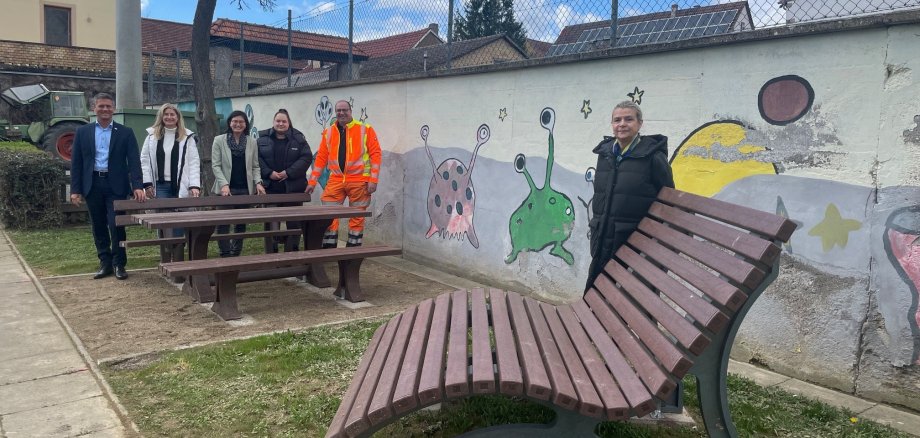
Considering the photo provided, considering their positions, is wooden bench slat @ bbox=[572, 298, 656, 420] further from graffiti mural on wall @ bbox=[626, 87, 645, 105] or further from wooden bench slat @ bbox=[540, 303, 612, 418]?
graffiti mural on wall @ bbox=[626, 87, 645, 105]

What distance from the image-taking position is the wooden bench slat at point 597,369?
2.13 m

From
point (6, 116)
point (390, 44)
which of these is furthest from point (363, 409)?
point (6, 116)

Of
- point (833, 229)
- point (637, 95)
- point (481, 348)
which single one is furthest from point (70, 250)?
point (833, 229)

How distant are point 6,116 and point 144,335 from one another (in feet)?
70.8

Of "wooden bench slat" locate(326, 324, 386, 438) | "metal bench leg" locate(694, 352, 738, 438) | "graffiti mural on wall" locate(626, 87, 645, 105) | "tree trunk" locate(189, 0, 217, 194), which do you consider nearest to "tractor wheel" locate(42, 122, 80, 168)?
"tree trunk" locate(189, 0, 217, 194)

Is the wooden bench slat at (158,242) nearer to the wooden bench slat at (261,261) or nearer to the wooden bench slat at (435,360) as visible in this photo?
the wooden bench slat at (261,261)

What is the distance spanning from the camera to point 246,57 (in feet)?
47.8

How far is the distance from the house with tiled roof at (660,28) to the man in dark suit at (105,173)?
3905 mm

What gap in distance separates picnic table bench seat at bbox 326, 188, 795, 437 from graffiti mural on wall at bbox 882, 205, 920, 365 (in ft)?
4.29

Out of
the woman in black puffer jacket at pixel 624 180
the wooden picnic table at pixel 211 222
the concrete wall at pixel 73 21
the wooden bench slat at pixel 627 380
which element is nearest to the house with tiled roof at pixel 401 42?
the wooden picnic table at pixel 211 222

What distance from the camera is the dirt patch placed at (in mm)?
4484

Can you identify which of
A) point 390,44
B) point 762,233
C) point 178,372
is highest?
point 390,44

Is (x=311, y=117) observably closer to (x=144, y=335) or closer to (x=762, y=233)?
(x=144, y=335)

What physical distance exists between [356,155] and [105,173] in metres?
2.27
